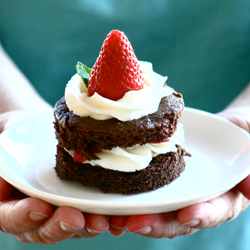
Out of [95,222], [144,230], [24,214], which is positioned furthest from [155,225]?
[24,214]

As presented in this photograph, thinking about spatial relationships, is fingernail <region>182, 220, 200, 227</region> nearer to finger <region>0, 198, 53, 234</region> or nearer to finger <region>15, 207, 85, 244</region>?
finger <region>15, 207, 85, 244</region>

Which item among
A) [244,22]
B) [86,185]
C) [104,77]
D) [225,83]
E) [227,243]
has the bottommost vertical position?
[227,243]

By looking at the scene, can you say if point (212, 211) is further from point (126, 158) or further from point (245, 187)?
point (126, 158)

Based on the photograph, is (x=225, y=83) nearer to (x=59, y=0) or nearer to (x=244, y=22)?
(x=244, y=22)

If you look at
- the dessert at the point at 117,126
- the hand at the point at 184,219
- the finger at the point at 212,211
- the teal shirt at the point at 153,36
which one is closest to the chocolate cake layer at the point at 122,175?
the dessert at the point at 117,126

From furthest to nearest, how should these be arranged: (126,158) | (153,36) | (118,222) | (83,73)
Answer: (153,36) < (83,73) < (126,158) < (118,222)

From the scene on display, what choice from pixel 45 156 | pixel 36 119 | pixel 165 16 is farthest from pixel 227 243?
pixel 165 16
